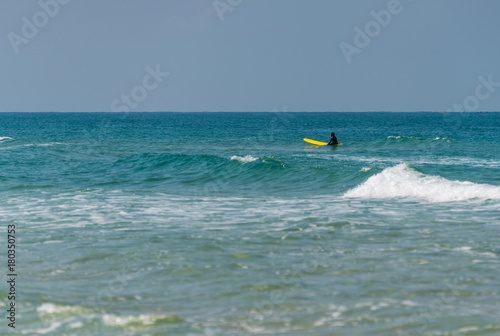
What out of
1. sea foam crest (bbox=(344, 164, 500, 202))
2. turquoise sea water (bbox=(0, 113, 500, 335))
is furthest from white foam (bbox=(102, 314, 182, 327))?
sea foam crest (bbox=(344, 164, 500, 202))

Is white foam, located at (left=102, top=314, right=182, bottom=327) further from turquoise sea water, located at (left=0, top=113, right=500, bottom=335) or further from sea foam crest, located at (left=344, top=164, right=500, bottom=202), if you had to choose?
sea foam crest, located at (left=344, top=164, right=500, bottom=202)

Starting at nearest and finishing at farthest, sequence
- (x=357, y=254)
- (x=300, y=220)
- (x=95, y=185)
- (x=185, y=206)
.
Answer: 1. (x=357, y=254)
2. (x=300, y=220)
3. (x=185, y=206)
4. (x=95, y=185)

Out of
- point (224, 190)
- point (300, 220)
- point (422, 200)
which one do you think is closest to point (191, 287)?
point (300, 220)

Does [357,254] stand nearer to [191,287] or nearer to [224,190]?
[191,287]

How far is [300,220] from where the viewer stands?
16.3 meters

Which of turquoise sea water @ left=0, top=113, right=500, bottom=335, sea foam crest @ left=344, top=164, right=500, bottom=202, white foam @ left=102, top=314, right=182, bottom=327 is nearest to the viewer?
white foam @ left=102, top=314, right=182, bottom=327

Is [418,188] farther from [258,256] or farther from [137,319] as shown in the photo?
[137,319]

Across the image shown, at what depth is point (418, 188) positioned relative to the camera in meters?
22.1

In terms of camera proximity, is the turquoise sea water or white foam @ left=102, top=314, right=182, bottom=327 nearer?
white foam @ left=102, top=314, right=182, bottom=327

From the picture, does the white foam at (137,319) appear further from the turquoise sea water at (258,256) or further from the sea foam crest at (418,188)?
the sea foam crest at (418,188)

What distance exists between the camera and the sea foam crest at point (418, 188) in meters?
20.7

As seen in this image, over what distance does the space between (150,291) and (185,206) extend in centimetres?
935

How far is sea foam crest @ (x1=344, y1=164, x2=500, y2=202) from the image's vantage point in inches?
813

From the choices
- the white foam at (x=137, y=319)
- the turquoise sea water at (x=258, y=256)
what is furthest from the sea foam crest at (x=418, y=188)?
the white foam at (x=137, y=319)
